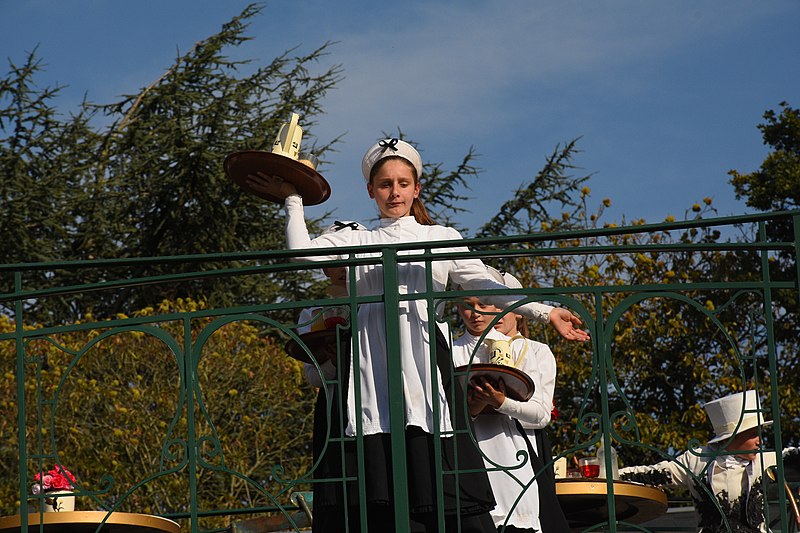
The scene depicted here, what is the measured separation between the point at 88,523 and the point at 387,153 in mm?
1928

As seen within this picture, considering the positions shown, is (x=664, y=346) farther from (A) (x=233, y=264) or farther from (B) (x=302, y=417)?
(A) (x=233, y=264)

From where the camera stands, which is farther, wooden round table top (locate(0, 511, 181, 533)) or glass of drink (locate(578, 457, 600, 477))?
glass of drink (locate(578, 457, 600, 477))

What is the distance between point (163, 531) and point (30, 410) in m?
7.99

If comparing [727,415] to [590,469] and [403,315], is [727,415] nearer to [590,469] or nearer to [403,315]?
[590,469]

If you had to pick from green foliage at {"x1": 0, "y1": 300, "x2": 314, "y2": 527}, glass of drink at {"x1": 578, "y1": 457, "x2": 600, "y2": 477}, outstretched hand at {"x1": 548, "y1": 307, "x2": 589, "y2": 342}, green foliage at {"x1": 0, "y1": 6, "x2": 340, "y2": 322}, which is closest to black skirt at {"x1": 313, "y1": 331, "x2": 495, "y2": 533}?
outstretched hand at {"x1": 548, "y1": 307, "x2": 589, "y2": 342}

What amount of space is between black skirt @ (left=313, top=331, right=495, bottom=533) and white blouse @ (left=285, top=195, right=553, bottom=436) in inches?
2.4

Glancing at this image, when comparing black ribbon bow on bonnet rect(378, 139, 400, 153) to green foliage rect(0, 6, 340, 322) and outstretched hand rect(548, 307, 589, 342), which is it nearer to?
outstretched hand rect(548, 307, 589, 342)

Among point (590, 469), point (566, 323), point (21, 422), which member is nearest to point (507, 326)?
point (590, 469)

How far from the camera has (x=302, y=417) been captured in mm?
14180

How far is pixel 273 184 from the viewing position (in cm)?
516

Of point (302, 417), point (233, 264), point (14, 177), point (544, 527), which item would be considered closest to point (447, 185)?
point (233, 264)

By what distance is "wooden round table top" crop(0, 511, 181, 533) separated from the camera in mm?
5141

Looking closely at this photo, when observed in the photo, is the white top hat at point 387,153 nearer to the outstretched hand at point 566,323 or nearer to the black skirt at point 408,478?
the outstretched hand at point 566,323

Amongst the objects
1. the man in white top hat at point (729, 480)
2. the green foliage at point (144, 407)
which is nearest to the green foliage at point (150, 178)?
the green foliage at point (144, 407)
